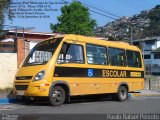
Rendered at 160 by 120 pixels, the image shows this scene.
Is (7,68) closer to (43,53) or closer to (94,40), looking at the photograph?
(94,40)

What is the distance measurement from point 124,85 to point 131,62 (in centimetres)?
143

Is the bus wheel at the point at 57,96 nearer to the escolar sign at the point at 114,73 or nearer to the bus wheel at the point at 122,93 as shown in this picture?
the escolar sign at the point at 114,73

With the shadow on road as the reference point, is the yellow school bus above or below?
above

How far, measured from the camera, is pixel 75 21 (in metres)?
60.0

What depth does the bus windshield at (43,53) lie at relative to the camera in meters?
16.5

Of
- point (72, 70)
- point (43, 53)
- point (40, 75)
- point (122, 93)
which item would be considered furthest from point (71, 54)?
point (122, 93)

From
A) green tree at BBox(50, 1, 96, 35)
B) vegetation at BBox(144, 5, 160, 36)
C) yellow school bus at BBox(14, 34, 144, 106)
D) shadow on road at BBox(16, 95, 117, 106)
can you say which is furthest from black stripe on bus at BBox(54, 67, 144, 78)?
vegetation at BBox(144, 5, 160, 36)

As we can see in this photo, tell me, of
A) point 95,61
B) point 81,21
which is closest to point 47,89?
point 95,61

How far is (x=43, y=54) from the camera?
16859mm

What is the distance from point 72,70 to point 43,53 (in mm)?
1369

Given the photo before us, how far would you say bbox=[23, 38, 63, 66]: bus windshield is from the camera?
16.5 metres

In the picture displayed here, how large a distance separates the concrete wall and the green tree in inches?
1384

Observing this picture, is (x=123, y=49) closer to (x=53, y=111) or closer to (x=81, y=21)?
(x=53, y=111)

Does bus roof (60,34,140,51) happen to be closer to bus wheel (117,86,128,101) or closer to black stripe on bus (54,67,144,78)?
black stripe on bus (54,67,144,78)
